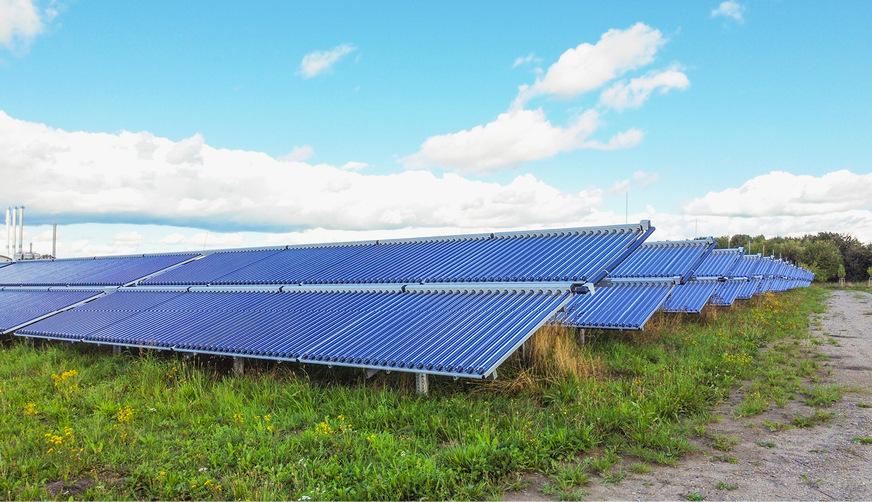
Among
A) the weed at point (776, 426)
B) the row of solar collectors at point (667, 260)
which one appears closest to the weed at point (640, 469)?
the weed at point (776, 426)

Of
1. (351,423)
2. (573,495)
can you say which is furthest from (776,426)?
(351,423)

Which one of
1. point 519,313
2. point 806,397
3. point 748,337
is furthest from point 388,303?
point 748,337

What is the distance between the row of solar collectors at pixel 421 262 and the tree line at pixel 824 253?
63.4m

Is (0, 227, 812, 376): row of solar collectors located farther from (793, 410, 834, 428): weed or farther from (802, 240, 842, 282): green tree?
(802, 240, 842, 282): green tree

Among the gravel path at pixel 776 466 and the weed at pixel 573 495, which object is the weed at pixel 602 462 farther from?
the weed at pixel 573 495

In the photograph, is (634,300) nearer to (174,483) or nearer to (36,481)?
(174,483)

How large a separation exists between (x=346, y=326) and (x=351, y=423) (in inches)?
80.4

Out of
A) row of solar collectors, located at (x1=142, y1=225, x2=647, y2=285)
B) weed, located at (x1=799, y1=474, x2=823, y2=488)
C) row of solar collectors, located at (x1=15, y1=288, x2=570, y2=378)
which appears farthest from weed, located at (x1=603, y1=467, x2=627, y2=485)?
row of solar collectors, located at (x1=142, y1=225, x2=647, y2=285)

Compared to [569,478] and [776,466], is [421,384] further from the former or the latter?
[776,466]

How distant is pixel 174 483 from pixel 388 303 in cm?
439

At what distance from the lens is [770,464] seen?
569 centimetres

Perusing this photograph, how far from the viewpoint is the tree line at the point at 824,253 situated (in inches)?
2849

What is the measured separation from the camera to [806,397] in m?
8.41

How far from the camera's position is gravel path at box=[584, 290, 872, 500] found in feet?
16.4
